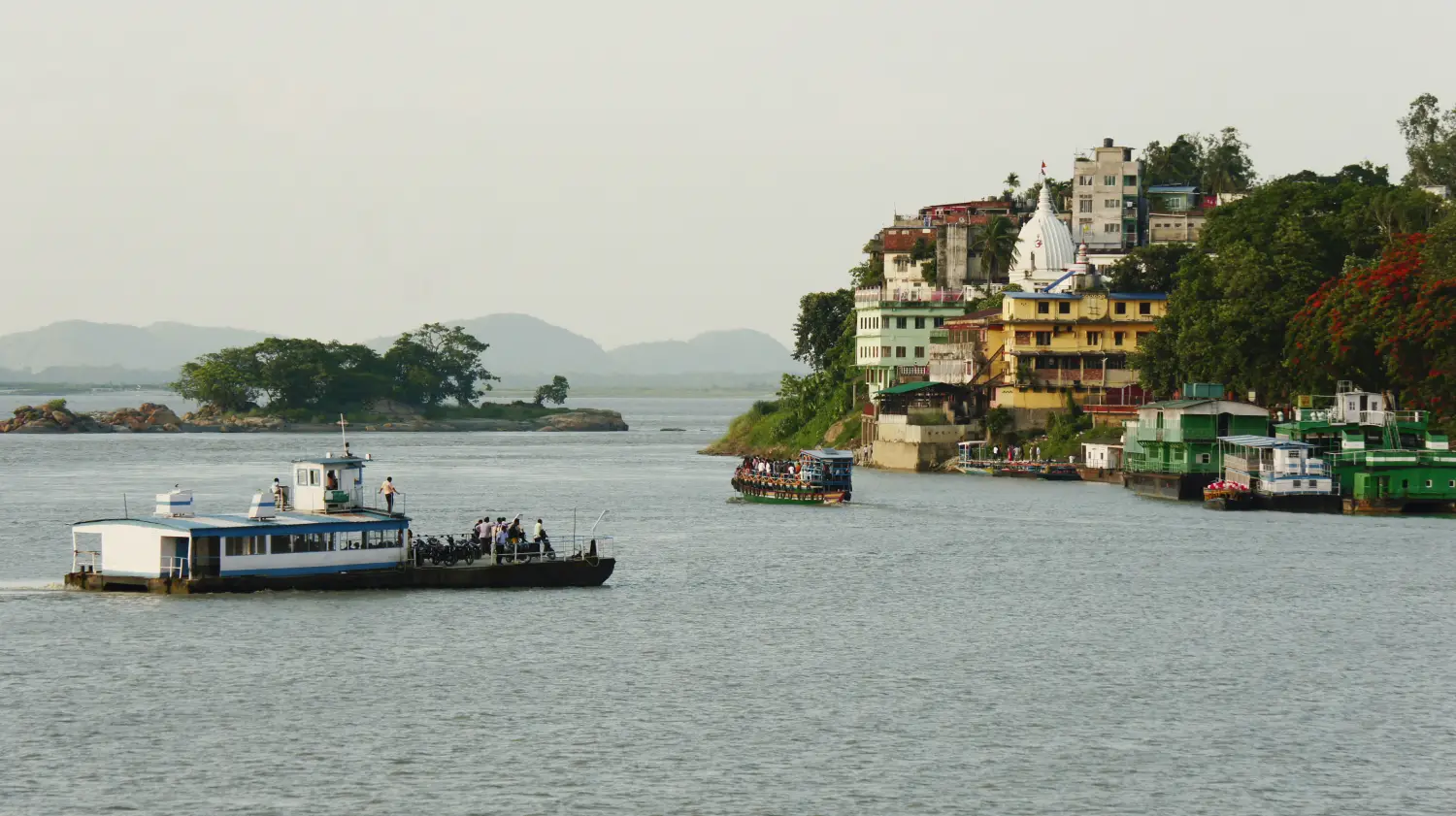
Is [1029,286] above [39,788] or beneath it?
above

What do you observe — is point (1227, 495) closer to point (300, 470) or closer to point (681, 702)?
point (300, 470)

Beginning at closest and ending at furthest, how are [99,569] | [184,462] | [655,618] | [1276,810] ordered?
1. [1276,810]
2. [655,618]
3. [99,569]
4. [184,462]

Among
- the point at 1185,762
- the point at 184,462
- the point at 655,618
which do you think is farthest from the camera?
the point at 184,462

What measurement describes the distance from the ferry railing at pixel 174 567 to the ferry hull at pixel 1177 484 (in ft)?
225

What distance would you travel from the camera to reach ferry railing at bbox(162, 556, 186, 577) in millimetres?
65375

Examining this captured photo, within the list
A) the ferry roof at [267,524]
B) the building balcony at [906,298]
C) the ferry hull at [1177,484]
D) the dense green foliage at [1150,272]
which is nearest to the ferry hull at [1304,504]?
the ferry hull at [1177,484]

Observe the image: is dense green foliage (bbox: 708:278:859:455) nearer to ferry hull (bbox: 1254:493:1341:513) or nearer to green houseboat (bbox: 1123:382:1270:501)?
green houseboat (bbox: 1123:382:1270:501)

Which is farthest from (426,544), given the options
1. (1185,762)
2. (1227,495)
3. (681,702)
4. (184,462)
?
(184,462)

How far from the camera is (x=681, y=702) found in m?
49.5

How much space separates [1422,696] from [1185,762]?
438 inches

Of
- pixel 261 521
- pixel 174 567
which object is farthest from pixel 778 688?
pixel 174 567

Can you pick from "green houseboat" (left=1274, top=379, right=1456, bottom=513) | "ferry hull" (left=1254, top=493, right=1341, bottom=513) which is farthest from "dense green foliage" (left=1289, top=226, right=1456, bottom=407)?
"ferry hull" (left=1254, top=493, right=1341, bottom=513)

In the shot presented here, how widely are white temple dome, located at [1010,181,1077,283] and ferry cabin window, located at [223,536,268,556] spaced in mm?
124957

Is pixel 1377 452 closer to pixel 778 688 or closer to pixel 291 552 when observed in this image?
pixel 778 688
